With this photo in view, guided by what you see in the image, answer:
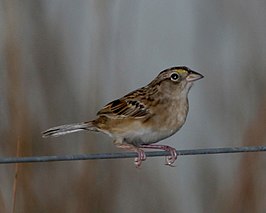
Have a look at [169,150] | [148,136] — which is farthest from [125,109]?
[169,150]

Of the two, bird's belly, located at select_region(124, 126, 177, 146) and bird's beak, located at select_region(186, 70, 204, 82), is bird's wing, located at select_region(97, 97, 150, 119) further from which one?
bird's beak, located at select_region(186, 70, 204, 82)

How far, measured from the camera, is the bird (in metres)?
3.22

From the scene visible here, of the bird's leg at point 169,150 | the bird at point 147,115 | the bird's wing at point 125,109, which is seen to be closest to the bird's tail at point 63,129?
the bird at point 147,115

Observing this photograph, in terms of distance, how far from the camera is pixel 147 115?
3.32 m

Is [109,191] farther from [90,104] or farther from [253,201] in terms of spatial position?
[253,201]

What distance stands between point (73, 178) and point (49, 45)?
556mm

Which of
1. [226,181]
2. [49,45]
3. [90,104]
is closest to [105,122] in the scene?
[90,104]

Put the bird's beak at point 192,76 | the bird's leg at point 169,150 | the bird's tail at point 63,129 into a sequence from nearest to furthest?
the bird's leg at point 169,150
the bird's tail at point 63,129
the bird's beak at point 192,76

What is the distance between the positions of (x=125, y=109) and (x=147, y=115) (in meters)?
0.12

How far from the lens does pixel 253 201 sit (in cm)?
358

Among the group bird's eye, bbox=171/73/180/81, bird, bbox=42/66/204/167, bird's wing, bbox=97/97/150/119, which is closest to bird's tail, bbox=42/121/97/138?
bird, bbox=42/66/204/167

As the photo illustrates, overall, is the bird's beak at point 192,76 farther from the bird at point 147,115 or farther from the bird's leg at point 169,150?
the bird's leg at point 169,150

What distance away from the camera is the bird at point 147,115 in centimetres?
322

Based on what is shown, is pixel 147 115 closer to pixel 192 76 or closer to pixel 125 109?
pixel 125 109
